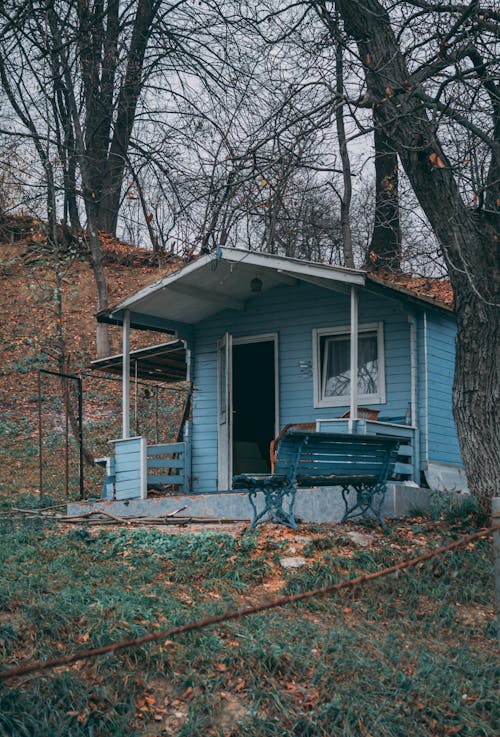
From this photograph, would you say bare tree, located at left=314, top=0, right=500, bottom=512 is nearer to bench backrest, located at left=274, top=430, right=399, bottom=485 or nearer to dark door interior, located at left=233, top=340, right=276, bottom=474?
bench backrest, located at left=274, top=430, right=399, bottom=485

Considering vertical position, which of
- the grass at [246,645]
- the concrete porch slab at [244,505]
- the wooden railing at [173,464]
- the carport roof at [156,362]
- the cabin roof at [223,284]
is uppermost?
the cabin roof at [223,284]

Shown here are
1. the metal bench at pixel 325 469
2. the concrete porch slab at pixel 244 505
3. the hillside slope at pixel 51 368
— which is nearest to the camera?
the metal bench at pixel 325 469

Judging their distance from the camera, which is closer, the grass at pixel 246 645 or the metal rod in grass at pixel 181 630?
the metal rod in grass at pixel 181 630

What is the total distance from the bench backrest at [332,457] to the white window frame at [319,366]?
2.49m

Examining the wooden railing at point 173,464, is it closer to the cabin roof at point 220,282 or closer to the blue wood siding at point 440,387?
the cabin roof at point 220,282

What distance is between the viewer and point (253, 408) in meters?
15.9

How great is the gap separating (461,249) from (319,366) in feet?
12.8

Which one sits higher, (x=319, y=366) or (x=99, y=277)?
(x=99, y=277)

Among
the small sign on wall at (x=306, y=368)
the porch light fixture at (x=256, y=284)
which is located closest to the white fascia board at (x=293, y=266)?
the porch light fixture at (x=256, y=284)

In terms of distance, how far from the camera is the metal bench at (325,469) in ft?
31.1

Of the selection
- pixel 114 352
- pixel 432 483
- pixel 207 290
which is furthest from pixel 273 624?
pixel 114 352

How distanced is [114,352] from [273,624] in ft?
63.5

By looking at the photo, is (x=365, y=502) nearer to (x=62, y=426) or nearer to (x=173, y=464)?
(x=173, y=464)

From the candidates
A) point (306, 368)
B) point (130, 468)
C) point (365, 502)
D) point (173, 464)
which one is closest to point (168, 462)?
point (173, 464)
